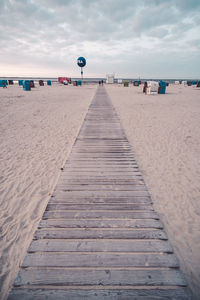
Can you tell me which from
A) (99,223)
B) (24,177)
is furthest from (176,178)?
(24,177)

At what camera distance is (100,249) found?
1.87 m

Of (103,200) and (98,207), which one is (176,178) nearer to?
(103,200)

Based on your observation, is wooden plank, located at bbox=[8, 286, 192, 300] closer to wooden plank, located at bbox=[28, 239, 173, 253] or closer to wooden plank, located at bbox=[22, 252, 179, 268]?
wooden plank, located at bbox=[22, 252, 179, 268]

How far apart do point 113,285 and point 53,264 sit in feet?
2.22

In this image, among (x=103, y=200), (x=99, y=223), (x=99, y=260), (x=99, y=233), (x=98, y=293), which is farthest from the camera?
(x=103, y=200)

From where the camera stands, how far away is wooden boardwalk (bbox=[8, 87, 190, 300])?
153 cm

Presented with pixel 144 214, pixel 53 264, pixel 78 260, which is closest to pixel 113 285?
pixel 78 260

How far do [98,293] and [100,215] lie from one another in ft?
3.10

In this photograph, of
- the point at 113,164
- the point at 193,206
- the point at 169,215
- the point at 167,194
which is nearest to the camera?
the point at 169,215

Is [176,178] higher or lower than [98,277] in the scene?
lower

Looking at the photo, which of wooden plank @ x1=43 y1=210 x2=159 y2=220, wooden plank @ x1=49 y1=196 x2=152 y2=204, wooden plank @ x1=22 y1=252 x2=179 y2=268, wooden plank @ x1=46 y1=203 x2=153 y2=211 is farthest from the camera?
wooden plank @ x1=49 y1=196 x2=152 y2=204

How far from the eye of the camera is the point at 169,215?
272cm

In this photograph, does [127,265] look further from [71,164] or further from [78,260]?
[71,164]

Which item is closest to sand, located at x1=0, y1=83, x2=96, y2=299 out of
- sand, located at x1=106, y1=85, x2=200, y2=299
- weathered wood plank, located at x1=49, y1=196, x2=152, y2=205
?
weathered wood plank, located at x1=49, y1=196, x2=152, y2=205
